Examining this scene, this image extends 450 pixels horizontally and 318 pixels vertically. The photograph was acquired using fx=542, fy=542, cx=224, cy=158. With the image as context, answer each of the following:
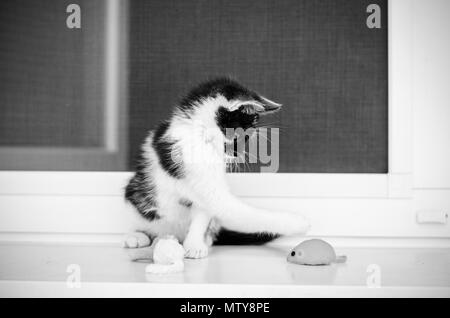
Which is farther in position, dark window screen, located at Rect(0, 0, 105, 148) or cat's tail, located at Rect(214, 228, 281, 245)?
dark window screen, located at Rect(0, 0, 105, 148)

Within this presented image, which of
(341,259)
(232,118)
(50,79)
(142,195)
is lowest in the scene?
(341,259)

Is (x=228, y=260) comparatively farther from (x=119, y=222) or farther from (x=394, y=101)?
(x=394, y=101)

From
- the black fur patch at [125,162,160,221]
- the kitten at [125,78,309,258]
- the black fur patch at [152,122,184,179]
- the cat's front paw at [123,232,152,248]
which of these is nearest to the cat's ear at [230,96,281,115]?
the kitten at [125,78,309,258]

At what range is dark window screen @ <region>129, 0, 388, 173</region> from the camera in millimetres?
1337

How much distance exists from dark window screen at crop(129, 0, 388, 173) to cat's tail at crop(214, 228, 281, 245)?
202 mm

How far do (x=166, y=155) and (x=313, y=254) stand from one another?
0.36m

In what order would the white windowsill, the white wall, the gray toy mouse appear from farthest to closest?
the white wall
the gray toy mouse
the white windowsill

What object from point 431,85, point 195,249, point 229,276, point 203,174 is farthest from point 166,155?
point 431,85

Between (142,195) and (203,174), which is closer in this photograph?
(203,174)

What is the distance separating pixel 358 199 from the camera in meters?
1.31

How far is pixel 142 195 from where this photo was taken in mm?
1202

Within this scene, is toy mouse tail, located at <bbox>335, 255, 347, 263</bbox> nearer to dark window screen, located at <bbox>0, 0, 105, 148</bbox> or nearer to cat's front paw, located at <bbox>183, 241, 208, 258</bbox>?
cat's front paw, located at <bbox>183, 241, 208, 258</bbox>

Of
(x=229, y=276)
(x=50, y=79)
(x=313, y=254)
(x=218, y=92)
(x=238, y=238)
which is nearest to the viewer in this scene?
(x=229, y=276)

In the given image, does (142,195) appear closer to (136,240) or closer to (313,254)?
(136,240)
